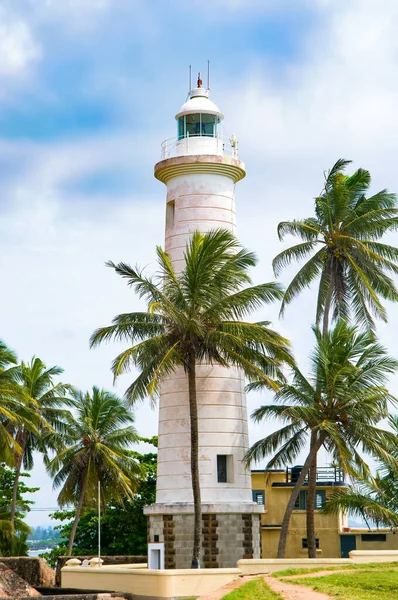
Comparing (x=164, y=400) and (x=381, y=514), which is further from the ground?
(x=164, y=400)

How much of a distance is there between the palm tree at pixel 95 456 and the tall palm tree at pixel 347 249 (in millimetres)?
12952

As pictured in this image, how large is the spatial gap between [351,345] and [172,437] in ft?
24.9

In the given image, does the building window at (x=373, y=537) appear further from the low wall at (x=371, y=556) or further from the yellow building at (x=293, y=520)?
the low wall at (x=371, y=556)

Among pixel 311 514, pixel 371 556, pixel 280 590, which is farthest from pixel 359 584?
pixel 311 514

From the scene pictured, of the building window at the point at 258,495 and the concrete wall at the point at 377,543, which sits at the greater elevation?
the building window at the point at 258,495

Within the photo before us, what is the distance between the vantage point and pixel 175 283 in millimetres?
40094

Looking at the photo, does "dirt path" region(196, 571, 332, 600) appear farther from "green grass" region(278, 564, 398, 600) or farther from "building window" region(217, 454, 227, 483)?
"building window" region(217, 454, 227, 483)

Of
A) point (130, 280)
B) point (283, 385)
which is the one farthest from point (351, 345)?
point (130, 280)

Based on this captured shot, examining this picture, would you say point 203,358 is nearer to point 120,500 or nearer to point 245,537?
point 245,537

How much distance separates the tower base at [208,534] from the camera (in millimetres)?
A: 40656

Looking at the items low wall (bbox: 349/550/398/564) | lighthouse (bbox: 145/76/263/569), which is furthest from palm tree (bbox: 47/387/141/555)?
low wall (bbox: 349/550/398/564)

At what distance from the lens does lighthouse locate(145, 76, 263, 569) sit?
4084cm

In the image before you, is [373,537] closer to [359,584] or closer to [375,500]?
[375,500]

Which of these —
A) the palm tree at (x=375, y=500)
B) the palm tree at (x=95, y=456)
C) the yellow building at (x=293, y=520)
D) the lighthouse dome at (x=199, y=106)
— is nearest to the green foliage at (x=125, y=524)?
the palm tree at (x=95, y=456)
